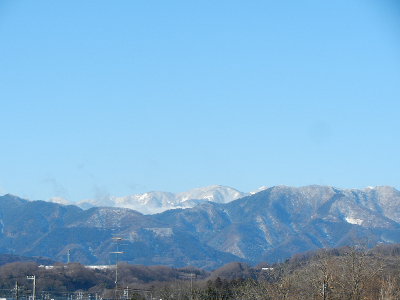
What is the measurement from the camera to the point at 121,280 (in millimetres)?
168500

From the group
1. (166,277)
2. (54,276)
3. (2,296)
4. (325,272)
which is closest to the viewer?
(325,272)

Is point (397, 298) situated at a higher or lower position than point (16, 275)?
lower

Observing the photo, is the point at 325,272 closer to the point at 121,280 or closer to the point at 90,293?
the point at 90,293

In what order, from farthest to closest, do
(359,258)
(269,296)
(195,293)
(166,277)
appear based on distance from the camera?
(166,277)
(195,293)
(269,296)
(359,258)

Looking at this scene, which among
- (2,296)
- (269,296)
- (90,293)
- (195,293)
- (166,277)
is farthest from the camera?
(166,277)

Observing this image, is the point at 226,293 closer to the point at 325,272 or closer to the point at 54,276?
the point at 325,272

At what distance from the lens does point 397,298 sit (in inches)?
1929

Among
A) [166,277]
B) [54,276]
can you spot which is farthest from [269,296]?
[166,277]

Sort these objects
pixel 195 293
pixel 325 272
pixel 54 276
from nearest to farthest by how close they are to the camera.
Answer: pixel 325 272, pixel 195 293, pixel 54 276

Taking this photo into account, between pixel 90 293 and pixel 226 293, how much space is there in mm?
44615

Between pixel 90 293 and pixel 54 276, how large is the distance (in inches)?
832

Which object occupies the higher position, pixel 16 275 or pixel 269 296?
pixel 16 275

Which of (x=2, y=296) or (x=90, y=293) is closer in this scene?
(x=2, y=296)

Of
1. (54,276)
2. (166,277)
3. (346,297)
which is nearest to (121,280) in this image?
(166,277)
